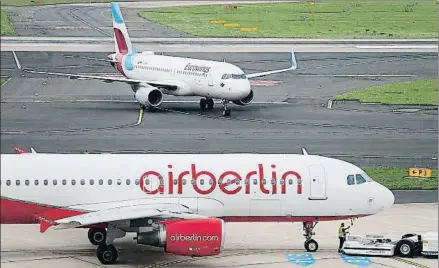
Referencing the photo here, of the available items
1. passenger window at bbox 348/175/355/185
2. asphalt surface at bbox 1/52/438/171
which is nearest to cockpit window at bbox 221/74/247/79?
asphalt surface at bbox 1/52/438/171

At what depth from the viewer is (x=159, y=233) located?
30328mm

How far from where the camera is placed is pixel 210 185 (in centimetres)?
3259

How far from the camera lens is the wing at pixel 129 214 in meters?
29.6

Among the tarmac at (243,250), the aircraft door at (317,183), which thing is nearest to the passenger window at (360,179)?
the aircraft door at (317,183)

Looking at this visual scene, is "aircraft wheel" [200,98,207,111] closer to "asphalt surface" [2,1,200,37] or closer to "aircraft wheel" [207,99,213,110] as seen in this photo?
"aircraft wheel" [207,99,213,110]

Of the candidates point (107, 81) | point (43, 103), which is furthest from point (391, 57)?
point (43, 103)

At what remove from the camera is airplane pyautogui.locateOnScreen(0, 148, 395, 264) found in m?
30.3

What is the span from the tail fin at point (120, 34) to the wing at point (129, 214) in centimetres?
1750

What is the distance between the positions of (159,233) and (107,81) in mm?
25131

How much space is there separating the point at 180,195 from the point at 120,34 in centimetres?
2096

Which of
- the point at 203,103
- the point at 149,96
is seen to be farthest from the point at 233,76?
the point at 149,96

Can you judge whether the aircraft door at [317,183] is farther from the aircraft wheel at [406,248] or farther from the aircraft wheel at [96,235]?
the aircraft wheel at [96,235]

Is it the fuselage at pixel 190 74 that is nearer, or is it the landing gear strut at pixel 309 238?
the landing gear strut at pixel 309 238

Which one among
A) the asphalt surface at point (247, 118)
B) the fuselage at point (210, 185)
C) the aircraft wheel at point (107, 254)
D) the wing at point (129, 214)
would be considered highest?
the asphalt surface at point (247, 118)
